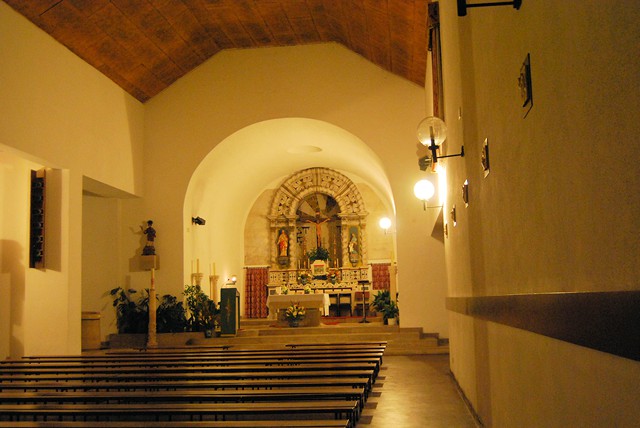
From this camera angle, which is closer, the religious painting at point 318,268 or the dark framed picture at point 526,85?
the dark framed picture at point 526,85

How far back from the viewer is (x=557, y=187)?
2.46 m

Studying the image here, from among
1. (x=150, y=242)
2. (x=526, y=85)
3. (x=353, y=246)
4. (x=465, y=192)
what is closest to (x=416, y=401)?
(x=465, y=192)

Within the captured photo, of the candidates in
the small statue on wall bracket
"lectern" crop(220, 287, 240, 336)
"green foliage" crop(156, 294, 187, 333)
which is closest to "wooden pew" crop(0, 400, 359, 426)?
"green foliage" crop(156, 294, 187, 333)

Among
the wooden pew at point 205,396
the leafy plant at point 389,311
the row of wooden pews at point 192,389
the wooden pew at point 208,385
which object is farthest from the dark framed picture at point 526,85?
the leafy plant at point 389,311

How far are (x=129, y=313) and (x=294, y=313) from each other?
3.48 meters

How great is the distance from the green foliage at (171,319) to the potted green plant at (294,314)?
2.28 m

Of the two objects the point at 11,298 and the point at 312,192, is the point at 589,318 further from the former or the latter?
the point at 312,192

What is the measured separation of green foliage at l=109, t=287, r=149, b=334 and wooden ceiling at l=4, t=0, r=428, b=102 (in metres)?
4.24

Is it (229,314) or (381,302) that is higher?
(381,302)

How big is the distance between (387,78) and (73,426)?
458 inches

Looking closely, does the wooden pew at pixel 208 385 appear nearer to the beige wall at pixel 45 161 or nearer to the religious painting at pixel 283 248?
the beige wall at pixel 45 161

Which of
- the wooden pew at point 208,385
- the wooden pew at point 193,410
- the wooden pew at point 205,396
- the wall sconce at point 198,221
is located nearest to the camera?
the wooden pew at point 193,410

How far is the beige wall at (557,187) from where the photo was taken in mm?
1720

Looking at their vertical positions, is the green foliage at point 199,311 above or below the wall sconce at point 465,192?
below
